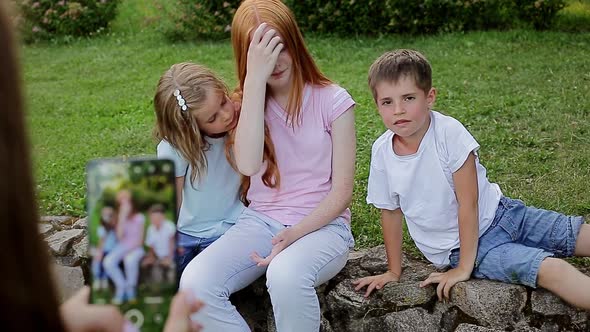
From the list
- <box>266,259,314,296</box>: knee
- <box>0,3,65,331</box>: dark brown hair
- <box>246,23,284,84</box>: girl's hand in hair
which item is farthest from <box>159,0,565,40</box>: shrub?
<box>0,3,65,331</box>: dark brown hair

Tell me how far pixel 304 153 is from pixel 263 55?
41 cm

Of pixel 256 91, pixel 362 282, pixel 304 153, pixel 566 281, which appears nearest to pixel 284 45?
pixel 256 91

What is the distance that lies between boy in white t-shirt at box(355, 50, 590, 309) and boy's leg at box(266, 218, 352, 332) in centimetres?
28

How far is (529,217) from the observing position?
3209 mm

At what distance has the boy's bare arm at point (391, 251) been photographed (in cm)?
322

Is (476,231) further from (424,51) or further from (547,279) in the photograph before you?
(424,51)

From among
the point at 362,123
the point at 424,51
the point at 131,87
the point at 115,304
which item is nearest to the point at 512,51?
the point at 424,51

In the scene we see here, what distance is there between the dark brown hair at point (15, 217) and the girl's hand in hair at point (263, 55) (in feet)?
6.73

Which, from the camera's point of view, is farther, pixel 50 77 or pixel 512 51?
pixel 50 77

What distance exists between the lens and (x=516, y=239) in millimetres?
3182

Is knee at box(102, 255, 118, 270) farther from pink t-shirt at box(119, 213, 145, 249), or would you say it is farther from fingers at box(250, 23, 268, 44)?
fingers at box(250, 23, 268, 44)

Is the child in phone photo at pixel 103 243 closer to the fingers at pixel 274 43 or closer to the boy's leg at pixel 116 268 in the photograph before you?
the boy's leg at pixel 116 268

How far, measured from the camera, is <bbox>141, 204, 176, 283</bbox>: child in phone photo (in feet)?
5.10

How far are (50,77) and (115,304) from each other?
718 cm
